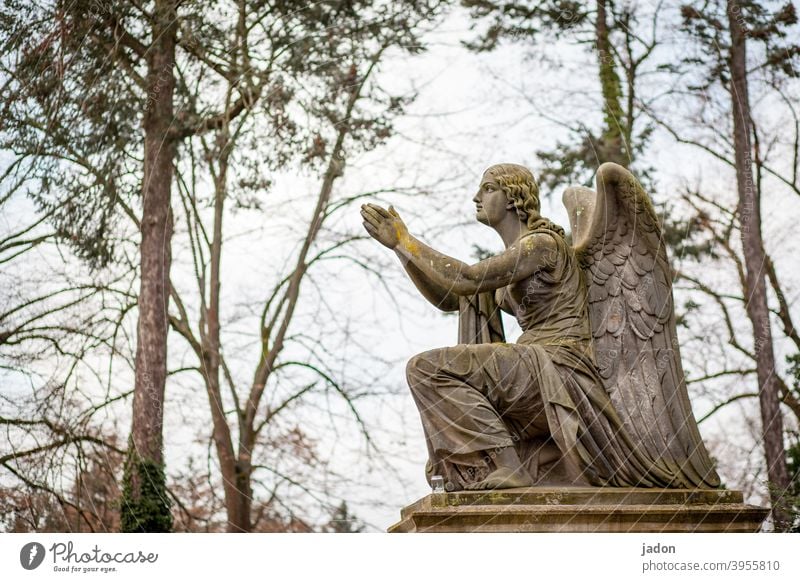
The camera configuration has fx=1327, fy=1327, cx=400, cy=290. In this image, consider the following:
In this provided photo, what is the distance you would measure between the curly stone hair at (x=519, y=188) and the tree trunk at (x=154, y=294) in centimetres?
591

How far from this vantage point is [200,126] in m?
15.9

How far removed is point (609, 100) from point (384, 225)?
Answer: 25.5ft

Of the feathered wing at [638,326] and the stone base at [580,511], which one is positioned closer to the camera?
the stone base at [580,511]

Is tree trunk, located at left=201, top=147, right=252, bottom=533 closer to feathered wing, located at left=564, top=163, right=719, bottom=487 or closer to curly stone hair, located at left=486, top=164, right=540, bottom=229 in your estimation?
curly stone hair, located at left=486, top=164, right=540, bottom=229

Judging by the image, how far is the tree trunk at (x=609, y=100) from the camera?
15.4m

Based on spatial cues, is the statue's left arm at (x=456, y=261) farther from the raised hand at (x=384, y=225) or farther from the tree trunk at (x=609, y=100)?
the tree trunk at (x=609, y=100)

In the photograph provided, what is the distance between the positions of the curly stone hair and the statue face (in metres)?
0.03

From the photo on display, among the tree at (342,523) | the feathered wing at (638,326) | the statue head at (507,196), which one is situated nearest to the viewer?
the feathered wing at (638,326)

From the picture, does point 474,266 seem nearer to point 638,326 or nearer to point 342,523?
point 638,326

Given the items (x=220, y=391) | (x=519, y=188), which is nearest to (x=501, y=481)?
(x=519, y=188)

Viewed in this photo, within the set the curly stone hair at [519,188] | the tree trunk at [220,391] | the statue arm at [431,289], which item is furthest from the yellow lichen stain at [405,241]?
the tree trunk at [220,391]

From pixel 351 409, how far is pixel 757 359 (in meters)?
4.82

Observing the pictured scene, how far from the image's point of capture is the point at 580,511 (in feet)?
26.6

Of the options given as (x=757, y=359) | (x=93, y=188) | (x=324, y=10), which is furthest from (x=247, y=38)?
(x=757, y=359)
